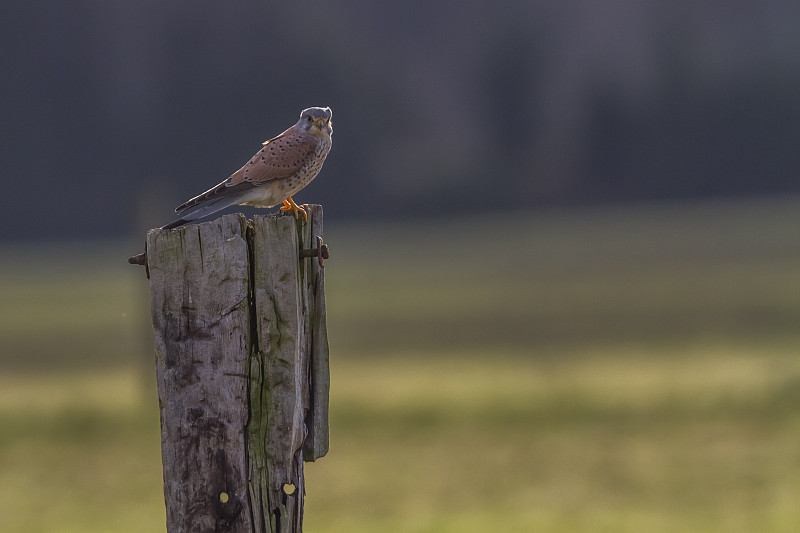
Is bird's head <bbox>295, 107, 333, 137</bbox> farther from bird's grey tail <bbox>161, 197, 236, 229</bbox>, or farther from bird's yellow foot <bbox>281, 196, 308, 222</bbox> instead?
bird's grey tail <bbox>161, 197, 236, 229</bbox>

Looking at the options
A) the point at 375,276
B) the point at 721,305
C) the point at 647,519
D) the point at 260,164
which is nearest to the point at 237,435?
the point at 260,164

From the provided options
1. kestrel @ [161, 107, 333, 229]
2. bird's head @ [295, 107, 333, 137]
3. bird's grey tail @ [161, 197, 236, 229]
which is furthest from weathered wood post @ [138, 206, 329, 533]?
bird's head @ [295, 107, 333, 137]

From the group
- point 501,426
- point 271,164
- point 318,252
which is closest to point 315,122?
point 271,164

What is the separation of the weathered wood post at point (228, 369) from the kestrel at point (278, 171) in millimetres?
653

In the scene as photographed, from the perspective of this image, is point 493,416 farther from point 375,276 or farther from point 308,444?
point 375,276

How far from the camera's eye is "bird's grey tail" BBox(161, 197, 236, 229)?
324 centimetres

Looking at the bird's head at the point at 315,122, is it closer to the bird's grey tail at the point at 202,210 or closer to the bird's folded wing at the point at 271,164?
the bird's folded wing at the point at 271,164

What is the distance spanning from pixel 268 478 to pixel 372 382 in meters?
11.3

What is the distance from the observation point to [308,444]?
3.17 metres

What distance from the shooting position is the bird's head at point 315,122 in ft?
14.8

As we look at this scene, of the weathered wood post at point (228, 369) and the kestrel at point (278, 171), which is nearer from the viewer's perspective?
the weathered wood post at point (228, 369)

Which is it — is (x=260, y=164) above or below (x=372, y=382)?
below

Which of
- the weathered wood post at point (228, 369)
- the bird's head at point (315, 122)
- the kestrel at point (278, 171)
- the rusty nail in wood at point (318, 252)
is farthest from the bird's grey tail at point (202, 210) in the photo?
the bird's head at point (315, 122)

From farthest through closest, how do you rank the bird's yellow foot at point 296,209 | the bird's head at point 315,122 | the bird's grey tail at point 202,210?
the bird's head at point 315,122, the bird's grey tail at point 202,210, the bird's yellow foot at point 296,209
